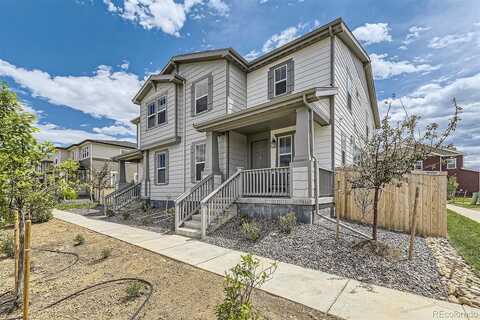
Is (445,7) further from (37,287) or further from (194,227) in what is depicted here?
(37,287)

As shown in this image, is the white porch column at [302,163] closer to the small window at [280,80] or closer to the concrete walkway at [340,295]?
the concrete walkway at [340,295]

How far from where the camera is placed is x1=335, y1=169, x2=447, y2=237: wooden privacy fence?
6.51 meters

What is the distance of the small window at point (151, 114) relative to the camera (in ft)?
44.0

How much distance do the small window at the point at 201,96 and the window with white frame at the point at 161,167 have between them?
351cm

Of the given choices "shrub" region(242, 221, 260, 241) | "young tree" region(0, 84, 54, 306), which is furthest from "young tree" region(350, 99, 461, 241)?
"young tree" region(0, 84, 54, 306)

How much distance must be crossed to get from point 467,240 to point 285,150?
6.07m

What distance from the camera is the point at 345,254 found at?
4.88 meters

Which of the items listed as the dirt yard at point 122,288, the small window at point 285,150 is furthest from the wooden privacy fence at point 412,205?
the dirt yard at point 122,288

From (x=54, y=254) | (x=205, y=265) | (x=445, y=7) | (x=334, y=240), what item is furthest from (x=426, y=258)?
(x=54, y=254)

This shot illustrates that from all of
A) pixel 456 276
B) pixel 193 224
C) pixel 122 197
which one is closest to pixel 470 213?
pixel 456 276

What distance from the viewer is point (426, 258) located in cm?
474

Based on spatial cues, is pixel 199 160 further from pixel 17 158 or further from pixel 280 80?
pixel 17 158

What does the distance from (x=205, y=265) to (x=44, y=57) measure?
1677 centimetres

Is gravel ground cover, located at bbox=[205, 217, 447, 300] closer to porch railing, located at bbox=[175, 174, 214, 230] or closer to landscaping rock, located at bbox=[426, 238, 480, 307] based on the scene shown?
landscaping rock, located at bbox=[426, 238, 480, 307]
